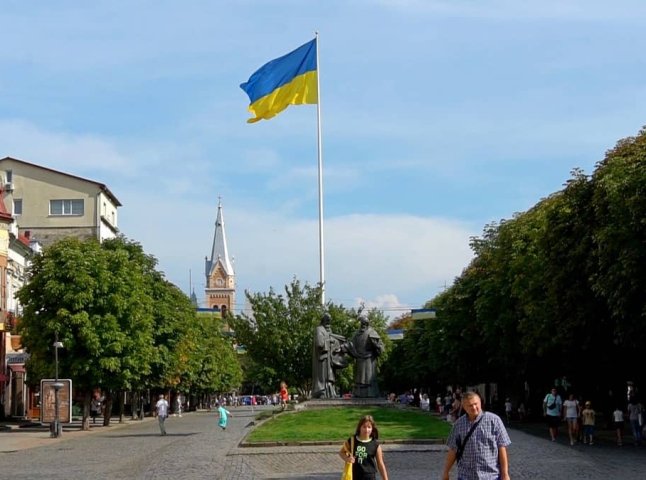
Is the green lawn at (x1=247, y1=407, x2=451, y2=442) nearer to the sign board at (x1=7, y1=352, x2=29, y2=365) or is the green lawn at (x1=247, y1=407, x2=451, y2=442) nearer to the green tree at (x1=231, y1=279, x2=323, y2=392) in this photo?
the green tree at (x1=231, y1=279, x2=323, y2=392)

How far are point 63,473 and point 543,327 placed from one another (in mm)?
23217

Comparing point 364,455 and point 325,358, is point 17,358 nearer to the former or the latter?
point 325,358

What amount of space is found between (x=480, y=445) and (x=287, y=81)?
36822 mm

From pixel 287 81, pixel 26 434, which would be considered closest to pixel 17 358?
pixel 26 434

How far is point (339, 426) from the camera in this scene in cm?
3136

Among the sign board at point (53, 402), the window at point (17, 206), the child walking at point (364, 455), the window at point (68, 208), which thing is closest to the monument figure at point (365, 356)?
the sign board at point (53, 402)

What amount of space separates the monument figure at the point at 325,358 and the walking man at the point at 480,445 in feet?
86.0

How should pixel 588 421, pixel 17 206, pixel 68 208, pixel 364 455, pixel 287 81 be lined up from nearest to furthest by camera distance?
1. pixel 364 455
2. pixel 588 421
3. pixel 287 81
4. pixel 17 206
5. pixel 68 208

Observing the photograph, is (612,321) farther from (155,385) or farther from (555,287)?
(155,385)

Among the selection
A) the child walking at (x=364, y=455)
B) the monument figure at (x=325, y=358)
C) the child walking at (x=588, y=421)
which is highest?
the monument figure at (x=325, y=358)

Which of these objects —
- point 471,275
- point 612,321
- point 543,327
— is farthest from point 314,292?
point 612,321

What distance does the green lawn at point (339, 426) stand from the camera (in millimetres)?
29781

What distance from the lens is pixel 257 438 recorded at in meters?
30.3

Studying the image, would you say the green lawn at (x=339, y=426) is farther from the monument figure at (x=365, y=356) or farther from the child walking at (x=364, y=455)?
the child walking at (x=364, y=455)
